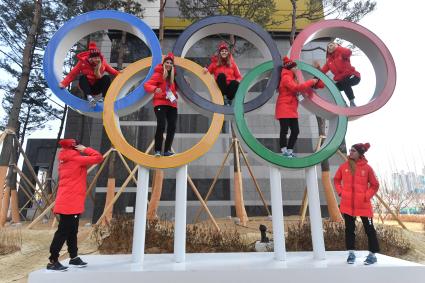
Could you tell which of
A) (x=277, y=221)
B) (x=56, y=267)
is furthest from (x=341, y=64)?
(x=56, y=267)

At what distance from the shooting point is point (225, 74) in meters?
5.48

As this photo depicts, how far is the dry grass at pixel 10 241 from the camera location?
23.4ft

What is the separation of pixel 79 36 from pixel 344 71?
15.6ft

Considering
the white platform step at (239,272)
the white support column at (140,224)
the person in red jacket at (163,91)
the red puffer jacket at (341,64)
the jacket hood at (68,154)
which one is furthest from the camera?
the red puffer jacket at (341,64)

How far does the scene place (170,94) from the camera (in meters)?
4.95

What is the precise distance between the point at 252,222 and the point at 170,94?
23.0ft

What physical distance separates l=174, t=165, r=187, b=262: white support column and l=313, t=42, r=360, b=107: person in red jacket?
328 centimetres

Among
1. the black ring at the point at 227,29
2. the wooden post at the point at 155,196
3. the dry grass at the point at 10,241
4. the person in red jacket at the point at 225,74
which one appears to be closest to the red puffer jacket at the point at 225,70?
the person in red jacket at the point at 225,74

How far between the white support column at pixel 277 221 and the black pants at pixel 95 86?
123 inches

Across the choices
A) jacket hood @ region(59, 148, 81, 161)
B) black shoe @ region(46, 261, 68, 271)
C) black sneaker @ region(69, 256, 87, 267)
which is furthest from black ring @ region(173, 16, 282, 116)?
black shoe @ region(46, 261, 68, 271)

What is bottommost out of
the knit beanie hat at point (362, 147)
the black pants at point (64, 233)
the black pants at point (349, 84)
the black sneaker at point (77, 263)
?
the black sneaker at point (77, 263)

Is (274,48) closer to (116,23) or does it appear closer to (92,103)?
(116,23)

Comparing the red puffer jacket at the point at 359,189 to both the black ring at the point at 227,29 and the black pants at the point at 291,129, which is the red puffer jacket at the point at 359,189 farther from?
the black ring at the point at 227,29

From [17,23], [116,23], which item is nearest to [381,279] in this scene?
[116,23]
